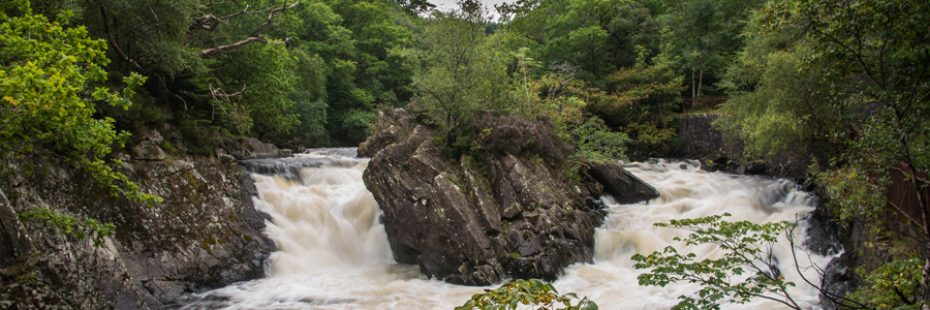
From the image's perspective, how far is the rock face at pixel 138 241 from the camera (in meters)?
6.14

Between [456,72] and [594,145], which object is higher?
[456,72]

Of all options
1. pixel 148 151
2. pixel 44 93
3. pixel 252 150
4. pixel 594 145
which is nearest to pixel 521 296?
pixel 44 93

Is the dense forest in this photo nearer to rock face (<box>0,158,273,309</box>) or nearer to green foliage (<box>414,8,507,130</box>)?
green foliage (<box>414,8,507,130</box>)

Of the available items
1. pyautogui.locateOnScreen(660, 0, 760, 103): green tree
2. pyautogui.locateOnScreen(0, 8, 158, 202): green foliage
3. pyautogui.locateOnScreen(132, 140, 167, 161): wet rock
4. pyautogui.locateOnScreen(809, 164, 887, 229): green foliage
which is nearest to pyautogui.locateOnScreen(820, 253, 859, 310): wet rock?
pyautogui.locateOnScreen(809, 164, 887, 229): green foliage

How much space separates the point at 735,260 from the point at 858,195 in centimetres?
310

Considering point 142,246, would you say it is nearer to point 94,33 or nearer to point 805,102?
point 94,33

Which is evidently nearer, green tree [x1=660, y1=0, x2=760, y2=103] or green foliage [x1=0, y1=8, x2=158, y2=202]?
green foliage [x1=0, y1=8, x2=158, y2=202]

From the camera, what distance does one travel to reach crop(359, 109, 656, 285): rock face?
10711 mm

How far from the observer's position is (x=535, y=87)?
63.7ft

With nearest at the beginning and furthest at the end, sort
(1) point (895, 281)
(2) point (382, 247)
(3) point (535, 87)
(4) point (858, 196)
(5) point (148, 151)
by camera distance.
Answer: (1) point (895, 281) → (4) point (858, 196) → (5) point (148, 151) → (2) point (382, 247) → (3) point (535, 87)

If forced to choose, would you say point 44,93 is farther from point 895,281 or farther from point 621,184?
point 621,184

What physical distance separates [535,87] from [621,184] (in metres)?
5.70

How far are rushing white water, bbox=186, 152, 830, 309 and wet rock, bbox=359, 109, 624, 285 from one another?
0.48 meters

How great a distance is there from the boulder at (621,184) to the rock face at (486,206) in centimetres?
188
